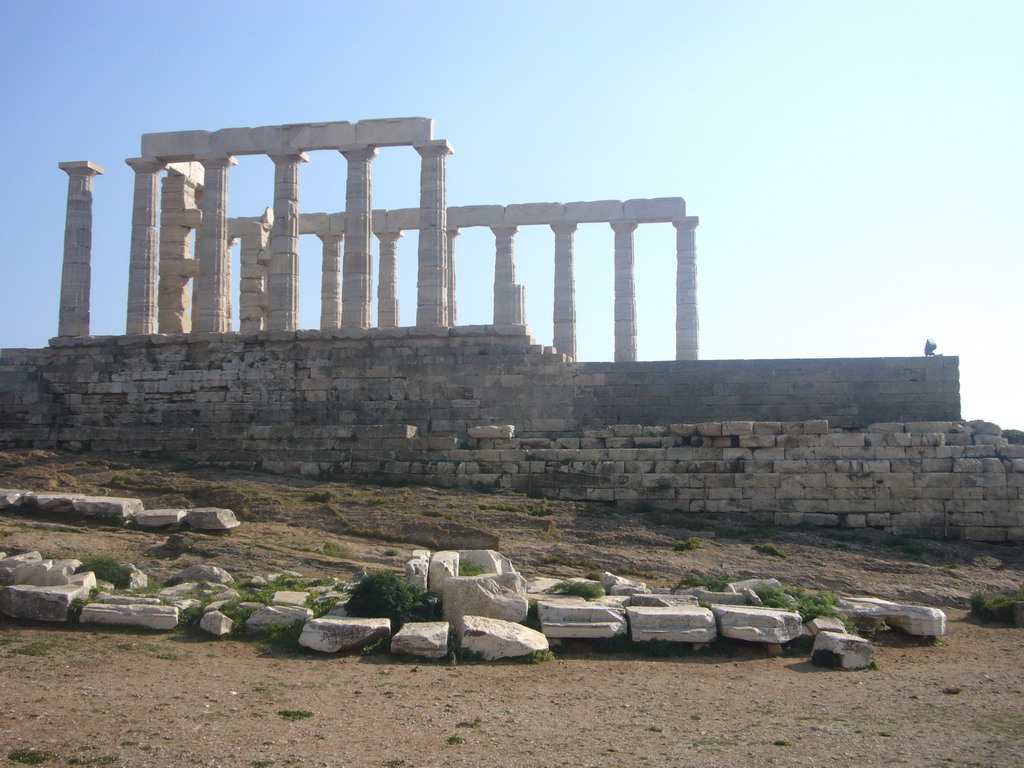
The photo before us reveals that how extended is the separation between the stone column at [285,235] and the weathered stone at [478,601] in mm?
19042

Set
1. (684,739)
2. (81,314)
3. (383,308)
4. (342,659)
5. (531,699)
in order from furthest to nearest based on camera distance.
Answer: (383,308)
(81,314)
(342,659)
(531,699)
(684,739)

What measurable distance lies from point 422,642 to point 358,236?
786 inches

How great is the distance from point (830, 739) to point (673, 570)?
7.58 meters

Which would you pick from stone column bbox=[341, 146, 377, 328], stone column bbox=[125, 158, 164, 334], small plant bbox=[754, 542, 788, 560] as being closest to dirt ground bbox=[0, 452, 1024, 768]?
small plant bbox=[754, 542, 788, 560]

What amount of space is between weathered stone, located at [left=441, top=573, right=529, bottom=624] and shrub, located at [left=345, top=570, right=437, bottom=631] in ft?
0.90

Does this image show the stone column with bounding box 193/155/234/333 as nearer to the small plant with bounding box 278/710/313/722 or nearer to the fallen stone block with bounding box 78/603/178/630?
the fallen stone block with bounding box 78/603/178/630

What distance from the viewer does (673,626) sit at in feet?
37.3

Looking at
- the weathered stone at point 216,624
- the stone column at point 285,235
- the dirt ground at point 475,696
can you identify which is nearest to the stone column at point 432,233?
the stone column at point 285,235

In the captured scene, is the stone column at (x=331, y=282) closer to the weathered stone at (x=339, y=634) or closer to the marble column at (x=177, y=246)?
the marble column at (x=177, y=246)

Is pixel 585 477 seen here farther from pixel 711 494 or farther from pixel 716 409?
pixel 716 409

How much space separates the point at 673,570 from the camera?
16.0m

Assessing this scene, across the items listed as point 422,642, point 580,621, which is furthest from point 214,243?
point 580,621

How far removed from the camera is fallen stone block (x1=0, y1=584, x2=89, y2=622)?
11500mm

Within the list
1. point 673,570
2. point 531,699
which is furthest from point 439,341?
point 531,699
